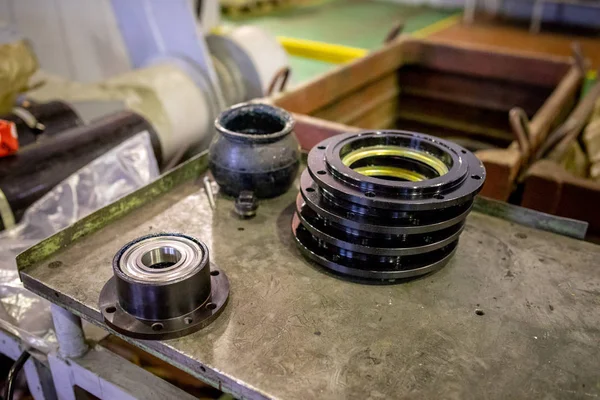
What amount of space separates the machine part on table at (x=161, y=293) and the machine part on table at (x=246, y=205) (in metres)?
0.21

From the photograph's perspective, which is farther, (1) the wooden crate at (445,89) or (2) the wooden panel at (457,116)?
(2) the wooden panel at (457,116)

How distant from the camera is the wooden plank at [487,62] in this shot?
2.04 metres

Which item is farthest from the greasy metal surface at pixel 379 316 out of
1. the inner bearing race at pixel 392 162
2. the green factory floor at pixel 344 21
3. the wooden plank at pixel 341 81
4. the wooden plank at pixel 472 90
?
the green factory floor at pixel 344 21

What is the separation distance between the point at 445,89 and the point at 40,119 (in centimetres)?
147

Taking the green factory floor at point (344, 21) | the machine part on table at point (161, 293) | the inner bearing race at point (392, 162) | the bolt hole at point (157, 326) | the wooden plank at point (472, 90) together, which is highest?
the inner bearing race at point (392, 162)

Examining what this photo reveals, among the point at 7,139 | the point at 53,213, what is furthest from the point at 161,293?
the point at 7,139

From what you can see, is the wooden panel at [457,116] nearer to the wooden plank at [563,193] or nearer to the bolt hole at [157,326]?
the wooden plank at [563,193]

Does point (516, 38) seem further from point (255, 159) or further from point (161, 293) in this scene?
point (161, 293)

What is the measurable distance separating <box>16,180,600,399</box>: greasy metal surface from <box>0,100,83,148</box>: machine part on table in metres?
0.66

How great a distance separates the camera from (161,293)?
74 centimetres

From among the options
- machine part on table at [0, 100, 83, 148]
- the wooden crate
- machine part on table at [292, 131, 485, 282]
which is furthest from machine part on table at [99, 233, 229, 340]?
the wooden crate

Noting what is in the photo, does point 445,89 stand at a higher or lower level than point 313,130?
lower

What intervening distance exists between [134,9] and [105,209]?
1356 millimetres

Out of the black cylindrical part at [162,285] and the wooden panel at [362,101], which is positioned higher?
the black cylindrical part at [162,285]
